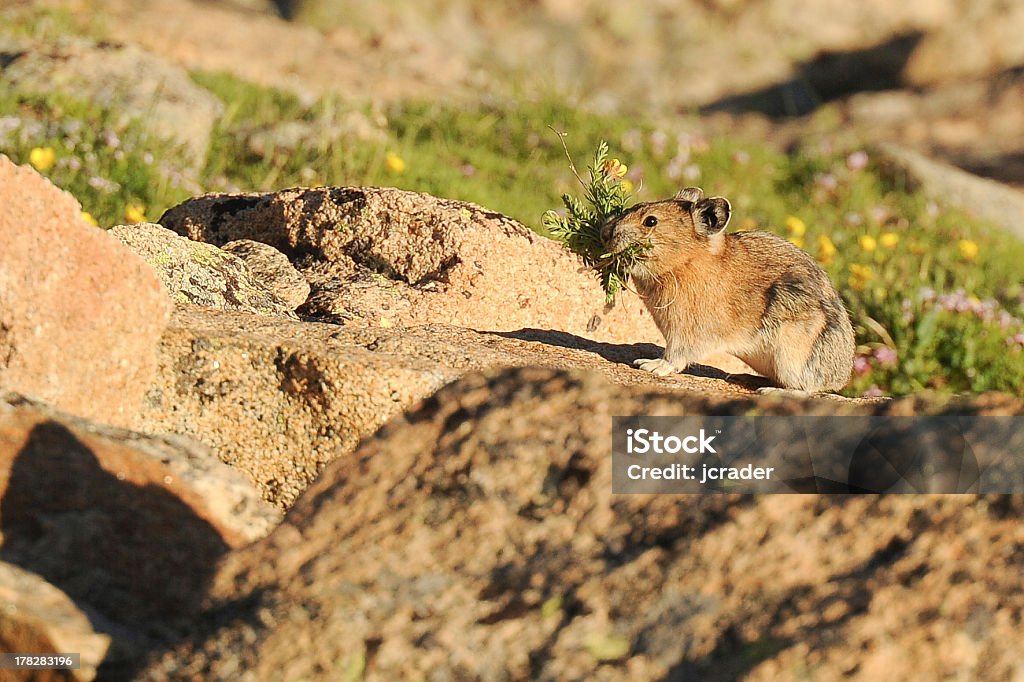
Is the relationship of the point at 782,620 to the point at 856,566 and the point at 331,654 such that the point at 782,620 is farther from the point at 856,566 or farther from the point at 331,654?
the point at 331,654

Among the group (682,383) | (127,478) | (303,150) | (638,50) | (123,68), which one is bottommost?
(127,478)

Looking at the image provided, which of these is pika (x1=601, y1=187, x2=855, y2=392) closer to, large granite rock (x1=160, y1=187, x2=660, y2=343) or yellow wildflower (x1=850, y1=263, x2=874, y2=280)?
large granite rock (x1=160, y1=187, x2=660, y2=343)

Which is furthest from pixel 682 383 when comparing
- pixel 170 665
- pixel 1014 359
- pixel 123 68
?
pixel 123 68

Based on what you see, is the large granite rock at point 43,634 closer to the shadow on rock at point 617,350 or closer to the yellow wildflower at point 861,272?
the shadow on rock at point 617,350

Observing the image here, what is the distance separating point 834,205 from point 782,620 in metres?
9.40

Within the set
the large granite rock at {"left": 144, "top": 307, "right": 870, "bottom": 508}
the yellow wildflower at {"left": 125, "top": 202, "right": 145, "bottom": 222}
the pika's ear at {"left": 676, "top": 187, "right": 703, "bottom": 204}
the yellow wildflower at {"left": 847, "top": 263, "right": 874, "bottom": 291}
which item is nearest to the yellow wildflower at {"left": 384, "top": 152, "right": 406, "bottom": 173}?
the yellow wildflower at {"left": 125, "top": 202, "right": 145, "bottom": 222}

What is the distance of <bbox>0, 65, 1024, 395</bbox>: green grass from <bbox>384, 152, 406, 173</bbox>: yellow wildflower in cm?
2

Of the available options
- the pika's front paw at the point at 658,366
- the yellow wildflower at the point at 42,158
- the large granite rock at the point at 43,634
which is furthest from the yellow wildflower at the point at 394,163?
the large granite rock at the point at 43,634

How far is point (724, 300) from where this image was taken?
18.2 feet

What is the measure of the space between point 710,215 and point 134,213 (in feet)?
12.5

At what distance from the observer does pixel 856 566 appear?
106 inches

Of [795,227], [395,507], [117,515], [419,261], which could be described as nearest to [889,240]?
[795,227]

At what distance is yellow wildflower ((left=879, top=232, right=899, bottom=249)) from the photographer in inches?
385

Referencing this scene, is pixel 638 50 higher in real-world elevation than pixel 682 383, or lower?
higher
